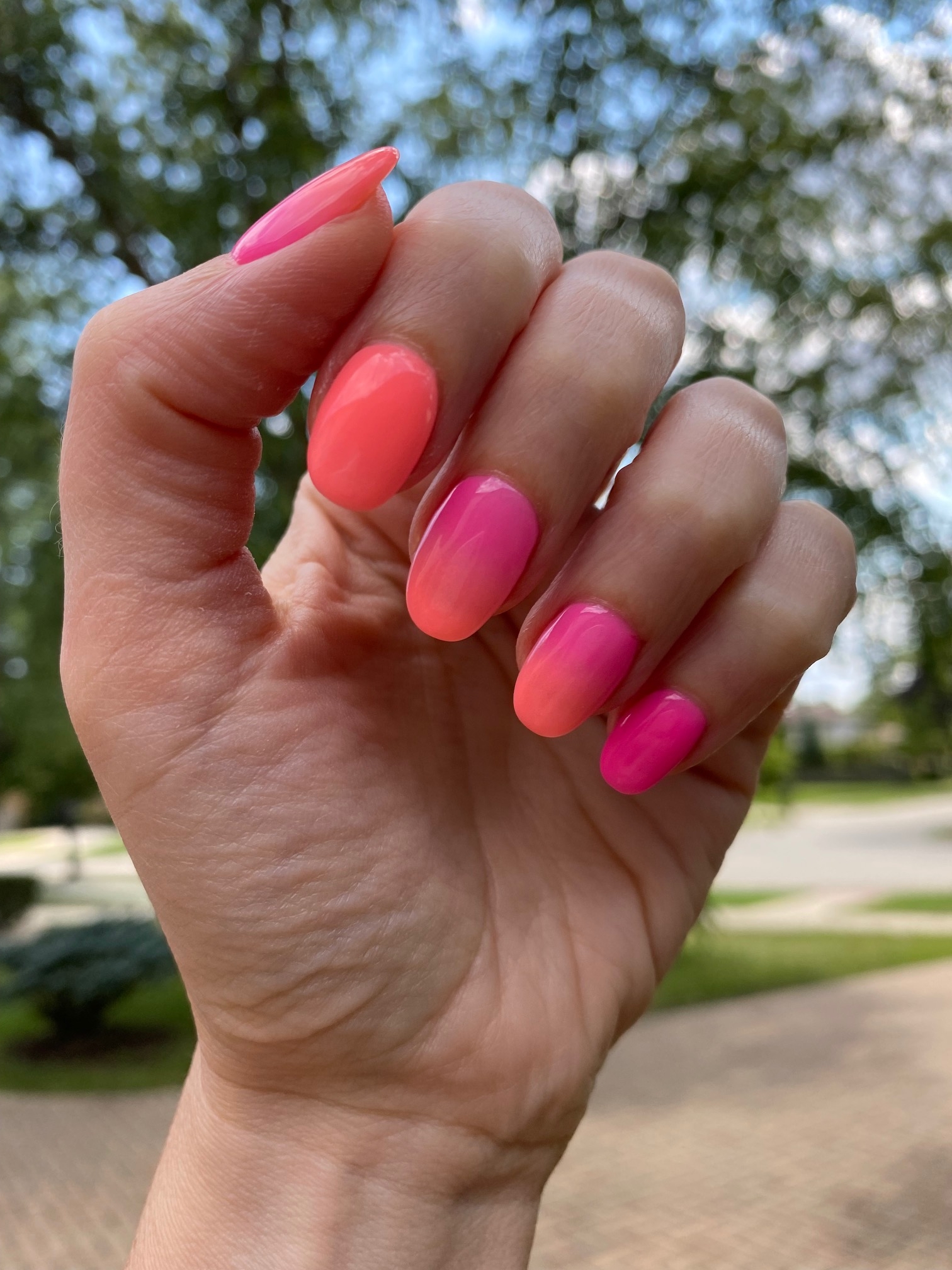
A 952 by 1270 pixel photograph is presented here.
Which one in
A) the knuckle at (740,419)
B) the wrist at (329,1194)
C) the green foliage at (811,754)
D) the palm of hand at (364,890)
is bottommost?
the green foliage at (811,754)

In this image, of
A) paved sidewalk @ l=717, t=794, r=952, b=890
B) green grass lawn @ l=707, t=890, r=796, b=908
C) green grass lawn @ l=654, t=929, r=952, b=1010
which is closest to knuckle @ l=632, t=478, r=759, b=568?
green grass lawn @ l=654, t=929, r=952, b=1010

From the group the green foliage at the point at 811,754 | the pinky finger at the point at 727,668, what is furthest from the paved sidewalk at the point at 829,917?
the green foliage at the point at 811,754

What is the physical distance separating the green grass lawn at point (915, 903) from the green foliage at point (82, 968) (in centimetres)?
985

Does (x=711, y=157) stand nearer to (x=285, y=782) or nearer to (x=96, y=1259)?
(x=285, y=782)

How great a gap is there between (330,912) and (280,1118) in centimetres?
22

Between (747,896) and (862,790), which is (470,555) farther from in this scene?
(862,790)

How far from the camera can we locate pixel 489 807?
1.28 metres

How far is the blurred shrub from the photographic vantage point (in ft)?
37.3

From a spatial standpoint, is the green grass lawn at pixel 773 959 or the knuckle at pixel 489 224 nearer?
the knuckle at pixel 489 224

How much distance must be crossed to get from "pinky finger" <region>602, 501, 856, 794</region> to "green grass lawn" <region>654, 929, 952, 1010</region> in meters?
8.07

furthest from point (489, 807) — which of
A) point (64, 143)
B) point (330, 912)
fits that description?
point (64, 143)

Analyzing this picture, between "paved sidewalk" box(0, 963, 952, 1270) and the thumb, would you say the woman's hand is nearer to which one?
the thumb

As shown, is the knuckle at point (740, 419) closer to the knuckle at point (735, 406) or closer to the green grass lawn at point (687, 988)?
the knuckle at point (735, 406)

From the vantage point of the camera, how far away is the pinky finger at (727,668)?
1022mm
